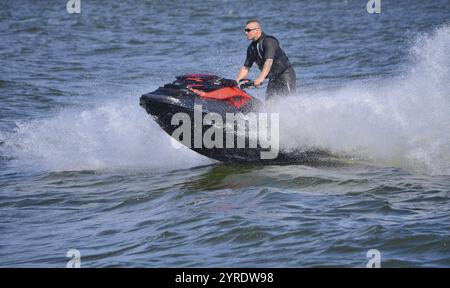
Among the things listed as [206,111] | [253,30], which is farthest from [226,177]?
[253,30]

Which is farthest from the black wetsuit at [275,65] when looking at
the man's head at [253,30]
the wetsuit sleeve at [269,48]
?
the man's head at [253,30]

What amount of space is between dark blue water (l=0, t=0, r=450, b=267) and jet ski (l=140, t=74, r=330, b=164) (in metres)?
0.33

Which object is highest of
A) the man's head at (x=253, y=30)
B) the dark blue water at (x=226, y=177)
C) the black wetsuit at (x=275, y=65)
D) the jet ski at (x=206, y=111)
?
the man's head at (x=253, y=30)

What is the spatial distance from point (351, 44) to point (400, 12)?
6.26 m

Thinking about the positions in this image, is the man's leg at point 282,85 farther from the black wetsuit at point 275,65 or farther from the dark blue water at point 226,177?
the dark blue water at point 226,177

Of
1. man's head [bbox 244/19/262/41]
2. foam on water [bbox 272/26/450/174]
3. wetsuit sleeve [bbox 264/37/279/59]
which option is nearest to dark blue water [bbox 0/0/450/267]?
foam on water [bbox 272/26/450/174]

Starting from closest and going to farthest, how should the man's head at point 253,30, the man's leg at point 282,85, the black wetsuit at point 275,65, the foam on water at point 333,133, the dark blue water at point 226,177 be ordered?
the dark blue water at point 226,177 → the man's head at point 253,30 → the black wetsuit at point 275,65 → the man's leg at point 282,85 → the foam on water at point 333,133

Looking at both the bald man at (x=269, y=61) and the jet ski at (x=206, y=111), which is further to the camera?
the bald man at (x=269, y=61)

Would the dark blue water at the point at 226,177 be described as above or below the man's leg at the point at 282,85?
below

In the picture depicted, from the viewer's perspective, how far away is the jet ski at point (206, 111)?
9.21 meters

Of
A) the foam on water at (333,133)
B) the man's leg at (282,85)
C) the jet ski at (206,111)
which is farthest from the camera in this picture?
the foam on water at (333,133)

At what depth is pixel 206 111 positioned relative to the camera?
928 cm

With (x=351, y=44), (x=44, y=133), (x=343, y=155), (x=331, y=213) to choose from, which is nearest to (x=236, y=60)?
(x=351, y=44)
